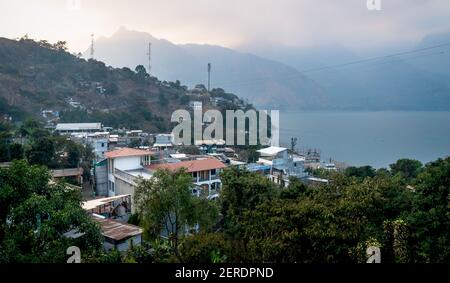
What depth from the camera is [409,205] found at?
5.63 meters

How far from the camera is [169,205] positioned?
6055 mm

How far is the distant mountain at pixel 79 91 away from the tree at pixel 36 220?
68.0 ft

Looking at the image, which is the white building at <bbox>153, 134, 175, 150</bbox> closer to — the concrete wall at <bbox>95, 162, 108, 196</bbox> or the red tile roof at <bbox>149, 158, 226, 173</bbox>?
the concrete wall at <bbox>95, 162, 108, 196</bbox>

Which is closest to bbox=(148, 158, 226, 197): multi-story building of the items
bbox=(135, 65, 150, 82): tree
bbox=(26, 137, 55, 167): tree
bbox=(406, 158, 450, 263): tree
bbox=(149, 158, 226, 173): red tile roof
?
bbox=(149, 158, 226, 173): red tile roof

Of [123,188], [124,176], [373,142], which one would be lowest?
[373,142]

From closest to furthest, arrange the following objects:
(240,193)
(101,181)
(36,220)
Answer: (36,220)
(240,193)
(101,181)

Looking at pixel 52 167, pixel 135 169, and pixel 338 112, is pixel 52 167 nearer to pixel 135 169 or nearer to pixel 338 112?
pixel 135 169

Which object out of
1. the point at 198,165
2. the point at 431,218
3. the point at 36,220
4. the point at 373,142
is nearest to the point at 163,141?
the point at 198,165

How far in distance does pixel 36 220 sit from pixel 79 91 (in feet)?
93.1

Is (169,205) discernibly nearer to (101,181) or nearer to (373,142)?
(101,181)

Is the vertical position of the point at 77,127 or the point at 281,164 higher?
the point at 77,127

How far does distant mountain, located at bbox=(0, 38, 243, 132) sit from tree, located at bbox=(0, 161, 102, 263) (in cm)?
2072
